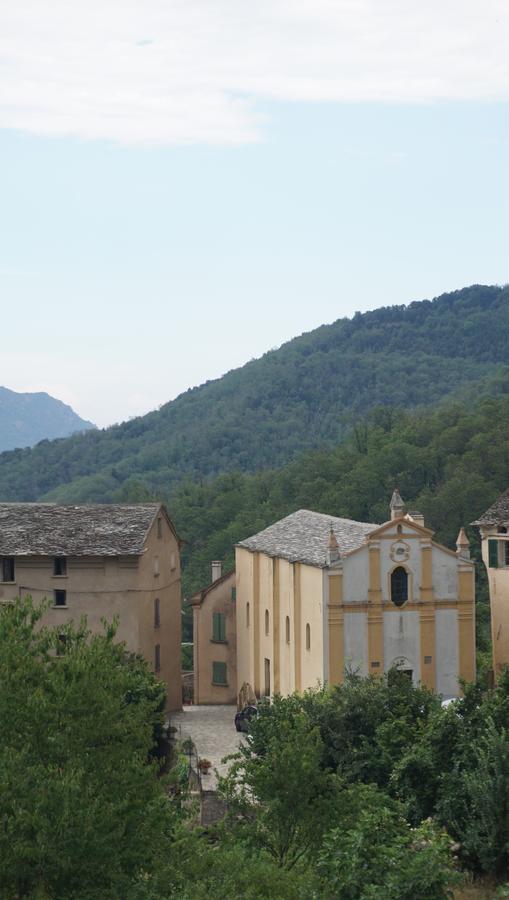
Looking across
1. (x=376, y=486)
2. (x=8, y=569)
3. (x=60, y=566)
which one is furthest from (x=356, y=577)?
(x=376, y=486)

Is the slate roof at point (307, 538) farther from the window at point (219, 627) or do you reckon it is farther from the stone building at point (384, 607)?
the window at point (219, 627)

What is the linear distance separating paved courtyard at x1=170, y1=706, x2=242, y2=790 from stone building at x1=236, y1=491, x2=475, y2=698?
332 centimetres

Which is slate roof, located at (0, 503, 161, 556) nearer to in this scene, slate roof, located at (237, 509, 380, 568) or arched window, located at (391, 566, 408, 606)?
slate roof, located at (237, 509, 380, 568)

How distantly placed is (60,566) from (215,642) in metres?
10.3

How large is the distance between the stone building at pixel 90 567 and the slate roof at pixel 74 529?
4 centimetres

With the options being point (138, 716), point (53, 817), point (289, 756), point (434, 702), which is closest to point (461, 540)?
point (434, 702)

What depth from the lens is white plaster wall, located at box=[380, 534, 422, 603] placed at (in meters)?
47.4

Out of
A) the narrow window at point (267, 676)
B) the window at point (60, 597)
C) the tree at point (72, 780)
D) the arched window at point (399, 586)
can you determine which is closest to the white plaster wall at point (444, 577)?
the arched window at point (399, 586)

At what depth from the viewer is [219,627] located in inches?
2393

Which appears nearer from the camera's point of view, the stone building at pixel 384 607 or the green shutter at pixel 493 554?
the stone building at pixel 384 607

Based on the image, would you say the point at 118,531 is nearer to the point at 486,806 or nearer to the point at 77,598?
the point at 77,598

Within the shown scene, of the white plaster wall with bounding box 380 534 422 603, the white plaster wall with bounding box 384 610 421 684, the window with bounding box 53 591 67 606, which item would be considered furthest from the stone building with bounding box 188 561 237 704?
the white plaster wall with bounding box 380 534 422 603

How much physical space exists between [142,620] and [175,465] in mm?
133399

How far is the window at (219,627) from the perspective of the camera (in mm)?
60750
